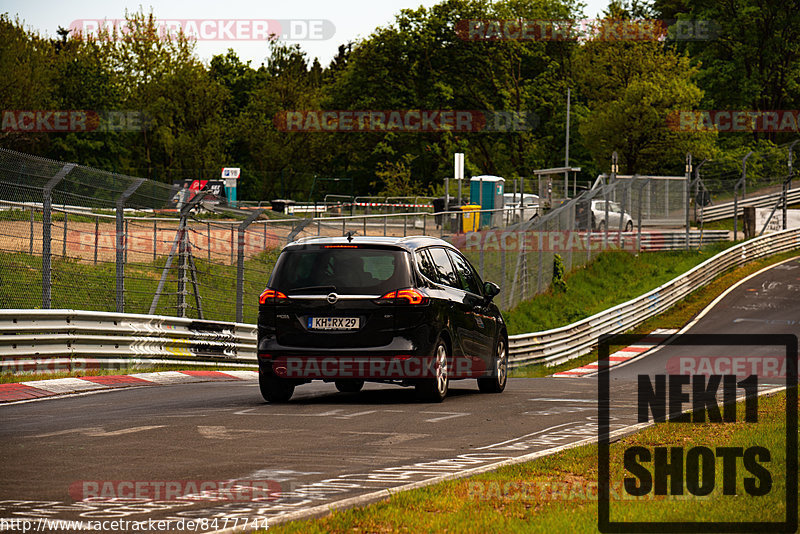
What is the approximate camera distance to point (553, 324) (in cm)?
3338

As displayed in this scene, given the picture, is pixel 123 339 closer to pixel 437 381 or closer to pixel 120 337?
pixel 120 337

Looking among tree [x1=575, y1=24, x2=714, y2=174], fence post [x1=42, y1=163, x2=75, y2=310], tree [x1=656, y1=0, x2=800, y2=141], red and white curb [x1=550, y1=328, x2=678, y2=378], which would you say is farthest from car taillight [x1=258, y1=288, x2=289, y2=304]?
tree [x1=656, y1=0, x2=800, y2=141]

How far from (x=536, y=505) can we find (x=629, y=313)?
2879 cm

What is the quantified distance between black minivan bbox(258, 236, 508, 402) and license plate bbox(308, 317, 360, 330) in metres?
0.01

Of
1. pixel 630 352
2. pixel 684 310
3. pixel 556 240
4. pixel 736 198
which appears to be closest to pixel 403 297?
pixel 630 352

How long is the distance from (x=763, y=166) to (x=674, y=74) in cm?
783

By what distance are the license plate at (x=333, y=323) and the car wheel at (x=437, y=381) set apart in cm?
95

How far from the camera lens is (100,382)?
13.9 meters

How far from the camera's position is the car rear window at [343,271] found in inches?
462

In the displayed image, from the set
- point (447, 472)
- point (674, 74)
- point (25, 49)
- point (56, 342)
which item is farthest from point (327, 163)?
point (447, 472)

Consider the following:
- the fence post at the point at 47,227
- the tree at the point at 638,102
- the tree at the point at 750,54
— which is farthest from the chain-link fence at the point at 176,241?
the tree at the point at 750,54

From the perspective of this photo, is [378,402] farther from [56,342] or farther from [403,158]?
[403,158]

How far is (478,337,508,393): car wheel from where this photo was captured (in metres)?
14.4

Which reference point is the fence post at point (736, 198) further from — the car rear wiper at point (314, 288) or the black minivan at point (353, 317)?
the car rear wiper at point (314, 288)
